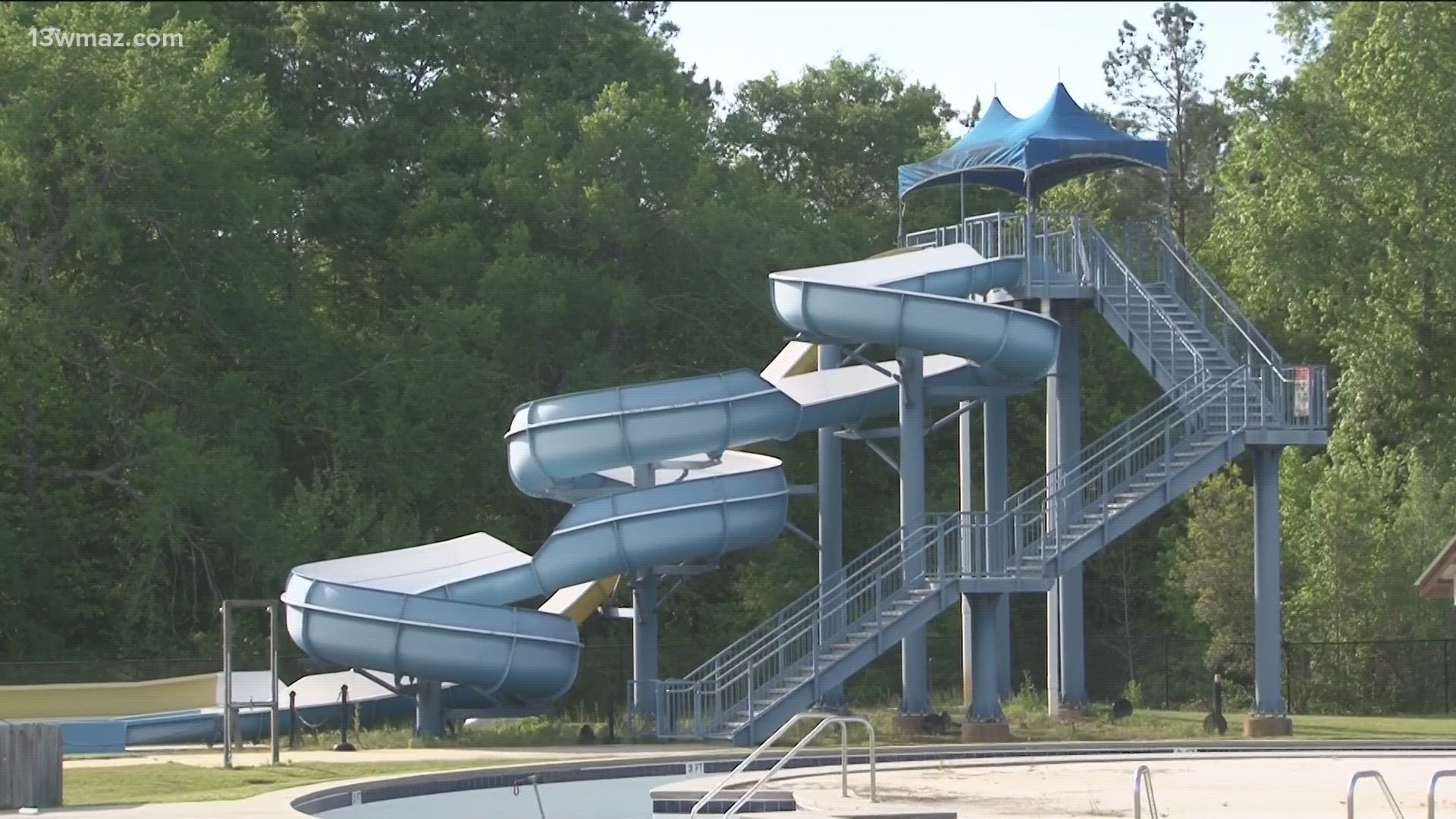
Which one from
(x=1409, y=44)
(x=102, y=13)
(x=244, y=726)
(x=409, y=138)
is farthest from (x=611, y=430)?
(x=1409, y=44)

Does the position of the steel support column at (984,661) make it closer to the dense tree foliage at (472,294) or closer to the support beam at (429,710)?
the support beam at (429,710)

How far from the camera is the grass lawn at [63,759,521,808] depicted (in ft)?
76.5

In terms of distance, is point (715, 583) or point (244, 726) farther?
point (715, 583)

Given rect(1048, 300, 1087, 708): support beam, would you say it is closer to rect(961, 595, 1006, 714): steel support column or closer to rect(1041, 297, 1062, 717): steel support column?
rect(1041, 297, 1062, 717): steel support column

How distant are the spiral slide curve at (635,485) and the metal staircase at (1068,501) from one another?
1.69 metres

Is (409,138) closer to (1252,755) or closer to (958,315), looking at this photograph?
(958,315)

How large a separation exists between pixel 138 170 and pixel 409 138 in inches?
420

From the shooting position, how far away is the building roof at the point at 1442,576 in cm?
2398

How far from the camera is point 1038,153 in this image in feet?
120

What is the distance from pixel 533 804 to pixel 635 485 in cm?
996

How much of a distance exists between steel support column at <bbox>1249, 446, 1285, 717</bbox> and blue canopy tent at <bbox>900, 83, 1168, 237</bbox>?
16.6 feet

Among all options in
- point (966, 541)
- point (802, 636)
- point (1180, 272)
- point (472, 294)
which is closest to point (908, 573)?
point (966, 541)

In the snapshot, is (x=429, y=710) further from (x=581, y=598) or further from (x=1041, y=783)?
(x=1041, y=783)

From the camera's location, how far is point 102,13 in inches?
1880
